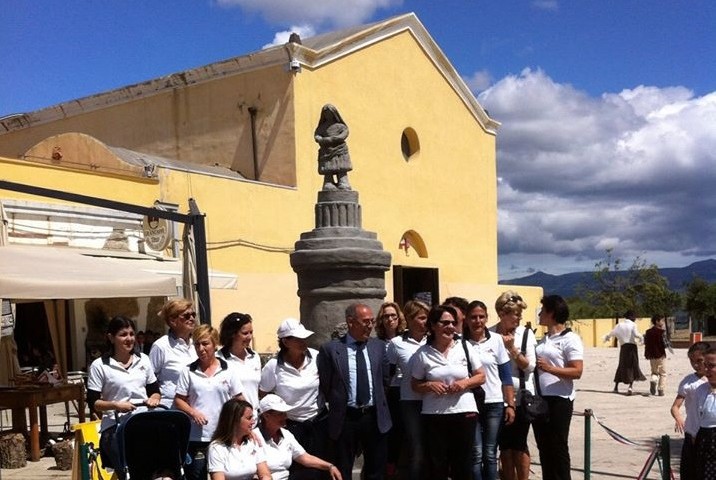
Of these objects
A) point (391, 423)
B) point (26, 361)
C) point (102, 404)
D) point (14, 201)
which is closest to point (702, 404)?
point (391, 423)

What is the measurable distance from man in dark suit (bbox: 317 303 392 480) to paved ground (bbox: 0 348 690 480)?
1.32m

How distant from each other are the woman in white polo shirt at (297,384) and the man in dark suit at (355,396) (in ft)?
0.34

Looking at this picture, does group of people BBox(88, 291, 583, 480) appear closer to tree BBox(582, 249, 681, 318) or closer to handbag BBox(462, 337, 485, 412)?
handbag BBox(462, 337, 485, 412)

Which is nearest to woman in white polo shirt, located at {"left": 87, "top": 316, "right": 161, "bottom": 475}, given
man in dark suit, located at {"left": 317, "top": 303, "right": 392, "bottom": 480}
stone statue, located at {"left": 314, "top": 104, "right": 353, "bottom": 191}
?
man in dark suit, located at {"left": 317, "top": 303, "right": 392, "bottom": 480}

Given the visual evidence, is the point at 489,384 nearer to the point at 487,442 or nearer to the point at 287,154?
the point at 487,442

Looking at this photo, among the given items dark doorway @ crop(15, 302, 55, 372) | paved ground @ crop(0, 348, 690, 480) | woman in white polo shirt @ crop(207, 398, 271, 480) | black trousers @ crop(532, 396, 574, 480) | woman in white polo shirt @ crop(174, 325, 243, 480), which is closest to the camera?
woman in white polo shirt @ crop(207, 398, 271, 480)

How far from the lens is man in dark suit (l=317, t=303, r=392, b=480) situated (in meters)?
6.26

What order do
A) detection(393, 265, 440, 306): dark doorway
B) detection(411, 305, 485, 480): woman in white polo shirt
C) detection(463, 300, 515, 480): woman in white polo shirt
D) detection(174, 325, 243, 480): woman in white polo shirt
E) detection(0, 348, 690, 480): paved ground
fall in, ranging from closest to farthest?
detection(174, 325, 243, 480): woman in white polo shirt, detection(411, 305, 485, 480): woman in white polo shirt, detection(463, 300, 515, 480): woman in white polo shirt, detection(0, 348, 690, 480): paved ground, detection(393, 265, 440, 306): dark doorway

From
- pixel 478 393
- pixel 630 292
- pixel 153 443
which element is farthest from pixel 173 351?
pixel 630 292

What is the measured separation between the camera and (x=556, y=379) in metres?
6.89

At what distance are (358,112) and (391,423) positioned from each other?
18.3 m

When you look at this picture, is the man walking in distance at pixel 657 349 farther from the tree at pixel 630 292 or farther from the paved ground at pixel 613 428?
the tree at pixel 630 292

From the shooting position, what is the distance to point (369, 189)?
24.2 meters

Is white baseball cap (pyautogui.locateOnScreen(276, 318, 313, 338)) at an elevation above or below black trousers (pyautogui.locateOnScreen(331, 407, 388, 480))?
above
